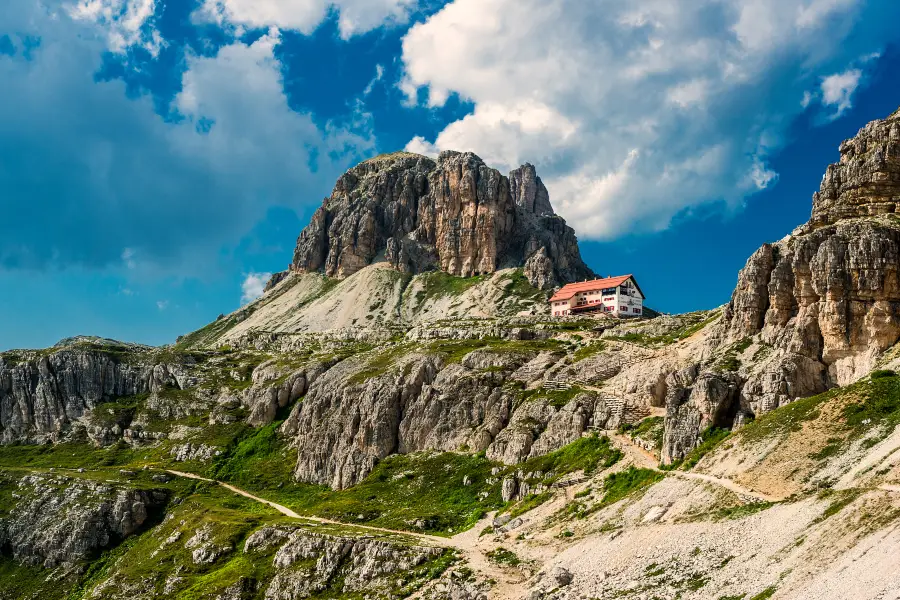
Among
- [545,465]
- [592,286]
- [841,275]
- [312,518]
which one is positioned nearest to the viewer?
[841,275]

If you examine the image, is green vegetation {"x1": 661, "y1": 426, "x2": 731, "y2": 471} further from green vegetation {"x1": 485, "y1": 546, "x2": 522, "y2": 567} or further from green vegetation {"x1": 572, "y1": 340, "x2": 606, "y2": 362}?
green vegetation {"x1": 572, "y1": 340, "x2": 606, "y2": 362}

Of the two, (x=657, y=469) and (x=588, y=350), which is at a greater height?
(x=588, y=350)

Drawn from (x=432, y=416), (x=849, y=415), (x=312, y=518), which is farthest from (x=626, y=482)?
(x=432, y=416)

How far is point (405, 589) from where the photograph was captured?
215 ft

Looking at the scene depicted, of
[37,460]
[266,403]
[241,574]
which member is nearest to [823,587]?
[241,574]

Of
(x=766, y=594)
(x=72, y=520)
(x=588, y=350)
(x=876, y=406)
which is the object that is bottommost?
(x=766, y=594)

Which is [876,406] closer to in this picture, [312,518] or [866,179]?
[866,179]

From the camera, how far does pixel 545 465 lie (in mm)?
87562

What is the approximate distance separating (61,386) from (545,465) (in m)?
146

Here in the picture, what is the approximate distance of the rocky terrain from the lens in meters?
49.2

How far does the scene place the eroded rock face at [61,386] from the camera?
171 m

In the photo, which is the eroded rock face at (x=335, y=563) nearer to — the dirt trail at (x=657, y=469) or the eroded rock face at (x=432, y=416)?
the dirt trail at (x=657, y=469)

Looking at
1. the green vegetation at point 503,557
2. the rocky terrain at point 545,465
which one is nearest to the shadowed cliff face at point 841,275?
the rocky terrain at point 545,465

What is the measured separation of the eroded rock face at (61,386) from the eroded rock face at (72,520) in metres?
50.8
